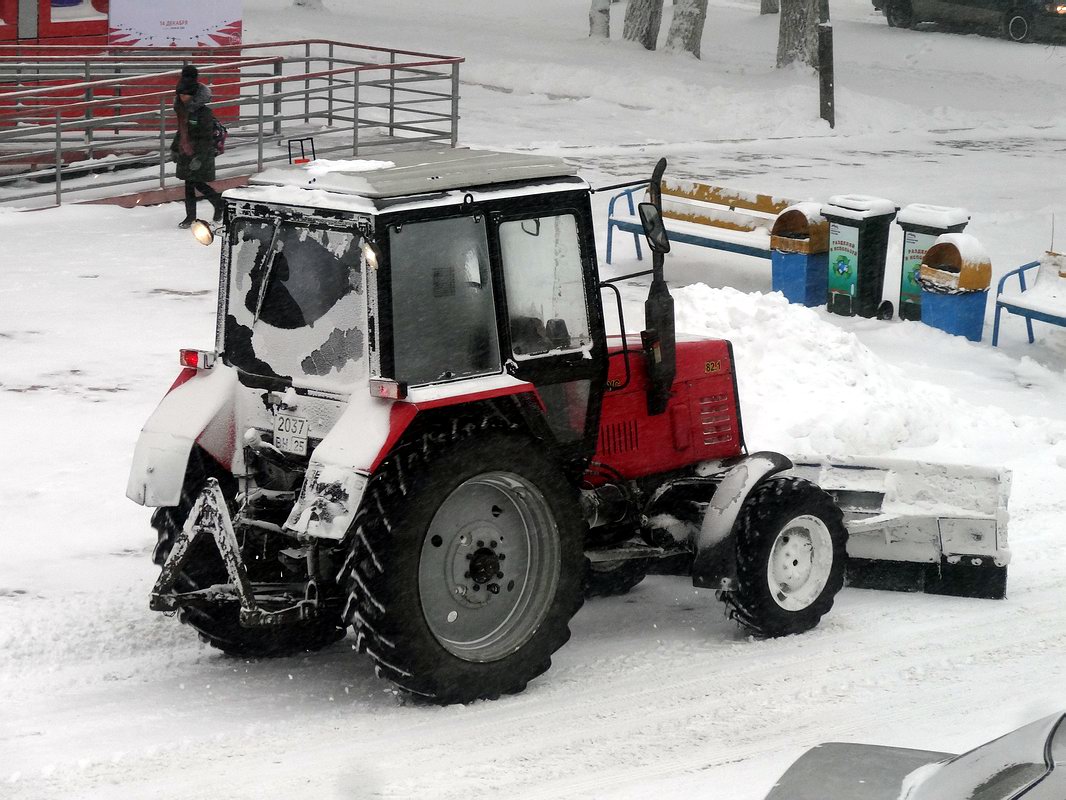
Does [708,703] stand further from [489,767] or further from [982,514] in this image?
[982,514]

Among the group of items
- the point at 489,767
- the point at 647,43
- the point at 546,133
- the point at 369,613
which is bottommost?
the point at 489,767

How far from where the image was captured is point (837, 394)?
10.1m

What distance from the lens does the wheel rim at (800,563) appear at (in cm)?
686

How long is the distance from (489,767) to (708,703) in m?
1.11

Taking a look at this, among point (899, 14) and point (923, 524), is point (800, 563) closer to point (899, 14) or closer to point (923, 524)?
point (923, 524)

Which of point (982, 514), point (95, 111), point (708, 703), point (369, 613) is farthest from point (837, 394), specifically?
point (95, 111)

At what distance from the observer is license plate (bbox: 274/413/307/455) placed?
611 centimetres

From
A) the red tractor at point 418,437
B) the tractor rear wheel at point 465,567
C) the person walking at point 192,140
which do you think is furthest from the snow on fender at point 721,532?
the person walking at point 192,140

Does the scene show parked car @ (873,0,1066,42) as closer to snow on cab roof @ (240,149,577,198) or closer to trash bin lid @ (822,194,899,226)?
trash bin lid @ (822,194,899,226)

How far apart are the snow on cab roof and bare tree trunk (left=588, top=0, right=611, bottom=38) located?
1052 inches

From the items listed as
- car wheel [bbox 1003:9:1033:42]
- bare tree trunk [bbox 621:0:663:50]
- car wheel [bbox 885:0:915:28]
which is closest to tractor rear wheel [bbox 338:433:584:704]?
bare tree trunk [bbox 621:0:663:50]

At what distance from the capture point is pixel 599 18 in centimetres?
3244

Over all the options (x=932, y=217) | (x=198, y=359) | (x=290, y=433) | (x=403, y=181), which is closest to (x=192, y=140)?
(x=932, y=217)

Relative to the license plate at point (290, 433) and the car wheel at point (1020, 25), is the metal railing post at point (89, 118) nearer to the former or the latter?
the license plate at point (290, 433)
